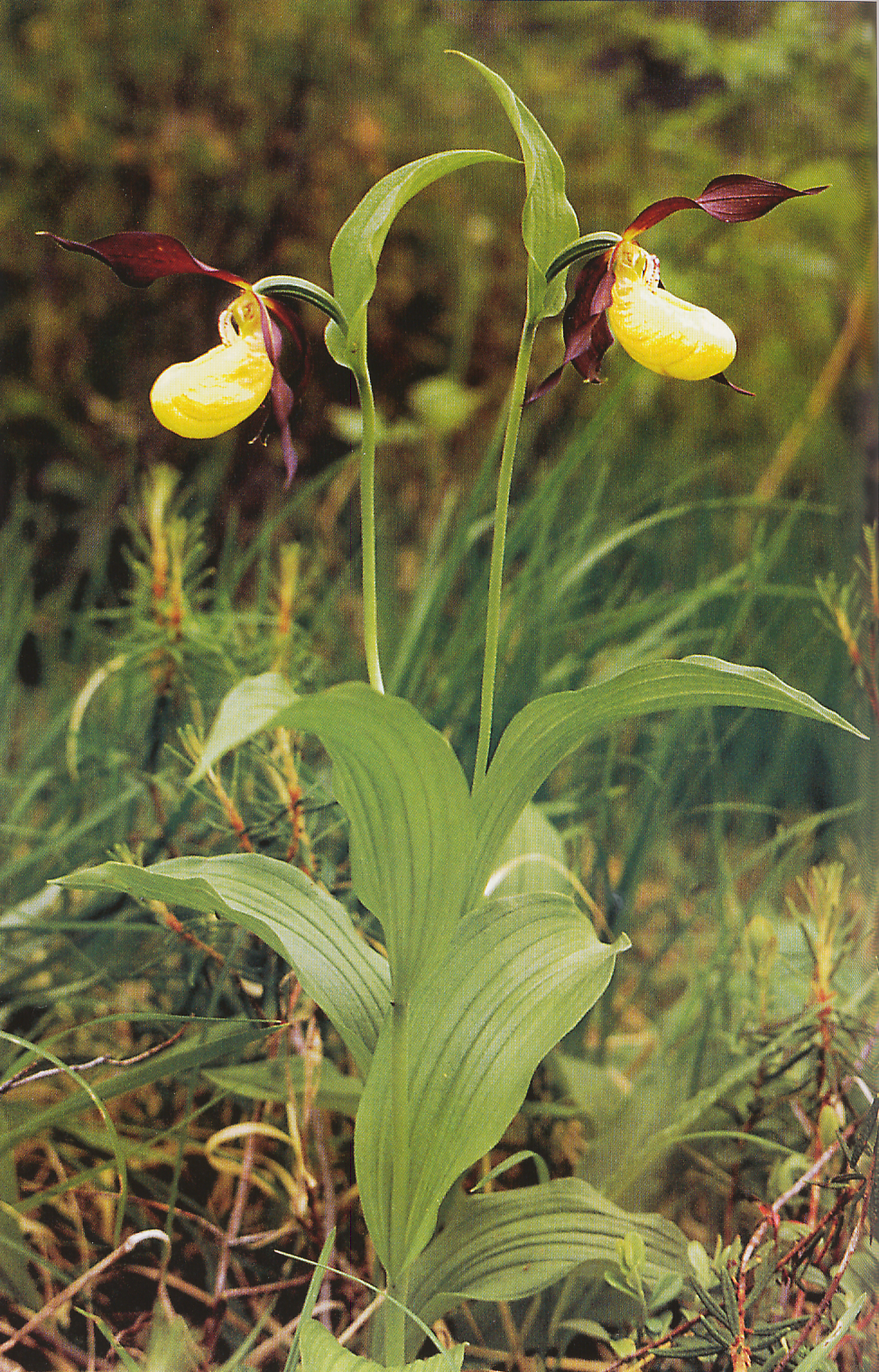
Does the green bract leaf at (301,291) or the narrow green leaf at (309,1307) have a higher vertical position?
the green bract leaf at (301,291)

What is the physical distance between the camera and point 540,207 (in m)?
0.56

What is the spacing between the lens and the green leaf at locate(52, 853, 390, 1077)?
57 centimetres

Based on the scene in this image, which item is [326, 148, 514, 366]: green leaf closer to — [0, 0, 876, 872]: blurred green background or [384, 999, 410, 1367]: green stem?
[0, 0, 876, 872]: blurred green background

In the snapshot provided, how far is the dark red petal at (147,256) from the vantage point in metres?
0.55

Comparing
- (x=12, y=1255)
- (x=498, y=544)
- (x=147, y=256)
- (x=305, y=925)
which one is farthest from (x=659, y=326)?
(x=12, y=1255)

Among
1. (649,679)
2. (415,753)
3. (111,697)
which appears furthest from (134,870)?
(111,697)

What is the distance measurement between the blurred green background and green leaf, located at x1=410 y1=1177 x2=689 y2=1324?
0.36m

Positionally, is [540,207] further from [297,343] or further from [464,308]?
A: [464,308]

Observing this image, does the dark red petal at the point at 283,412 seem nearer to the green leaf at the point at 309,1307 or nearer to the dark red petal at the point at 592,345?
the dark red petal at the point at 592,345

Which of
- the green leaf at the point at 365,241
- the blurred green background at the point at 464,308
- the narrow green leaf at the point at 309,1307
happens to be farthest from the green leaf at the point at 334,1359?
the green leaf at the point at 365,241

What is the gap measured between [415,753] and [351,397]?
1.12 ft

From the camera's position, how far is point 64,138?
77 cm

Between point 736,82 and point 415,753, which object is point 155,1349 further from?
point 736,82

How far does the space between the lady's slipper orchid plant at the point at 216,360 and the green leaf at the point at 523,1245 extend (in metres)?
0.46
